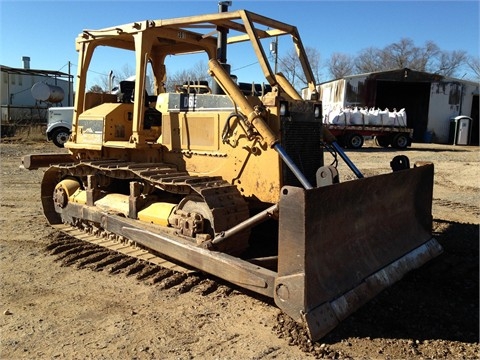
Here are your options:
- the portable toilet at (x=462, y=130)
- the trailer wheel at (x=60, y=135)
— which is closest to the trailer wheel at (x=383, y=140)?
the portable toilet at (x=462, y=130)

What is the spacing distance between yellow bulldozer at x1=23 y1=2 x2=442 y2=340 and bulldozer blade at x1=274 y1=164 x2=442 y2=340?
0.5 inches

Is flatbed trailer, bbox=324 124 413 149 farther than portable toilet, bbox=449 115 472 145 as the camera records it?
No

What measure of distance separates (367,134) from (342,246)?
1999 centimetres

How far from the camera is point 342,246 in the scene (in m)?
4.22

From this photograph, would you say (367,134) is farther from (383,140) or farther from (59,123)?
(59,123)

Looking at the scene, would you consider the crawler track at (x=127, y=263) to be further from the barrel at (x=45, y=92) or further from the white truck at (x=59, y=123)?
the barrel at (x=45, y=92)

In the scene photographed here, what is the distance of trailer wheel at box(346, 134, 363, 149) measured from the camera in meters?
23.0

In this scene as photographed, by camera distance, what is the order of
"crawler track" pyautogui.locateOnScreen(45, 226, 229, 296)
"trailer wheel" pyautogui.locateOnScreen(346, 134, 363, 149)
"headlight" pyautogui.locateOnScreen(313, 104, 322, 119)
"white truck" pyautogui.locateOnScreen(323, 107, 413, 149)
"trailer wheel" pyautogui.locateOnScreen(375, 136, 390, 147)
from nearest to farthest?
1. "crawler track" pyautogui.locateOnScreen(45, 226, 229, 296)
2. "headlight" pyautogui.locateOnScreen(313, 104, 322, 119)
3. "white truck" pyautogui.locateOnScreen(323, 107, 413, 149)
4. "trailer wheel" pyautogui.locateOnScreen(346, 134, 363, 149)
5. "trailer wheel" pyautogui.locateOnScreen(375, 136, 390, 147)

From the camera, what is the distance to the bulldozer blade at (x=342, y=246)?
3.69m

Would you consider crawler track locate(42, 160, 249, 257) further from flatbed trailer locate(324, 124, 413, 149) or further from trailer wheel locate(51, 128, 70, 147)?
Result: flatbed trailer locate(324, 124, 413, 149)

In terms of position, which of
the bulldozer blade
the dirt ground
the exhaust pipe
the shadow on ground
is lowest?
the dirt ground

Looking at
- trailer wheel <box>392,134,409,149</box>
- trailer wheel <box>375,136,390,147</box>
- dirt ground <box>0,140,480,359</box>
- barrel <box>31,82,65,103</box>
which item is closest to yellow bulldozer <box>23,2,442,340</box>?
dirt ground <box>0,140,480,359</box>

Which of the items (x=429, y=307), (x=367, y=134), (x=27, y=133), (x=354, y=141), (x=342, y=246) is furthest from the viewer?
(x=27, y=133)

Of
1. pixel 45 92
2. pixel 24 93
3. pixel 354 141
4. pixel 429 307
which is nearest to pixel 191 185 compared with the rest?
pixel 429 307
